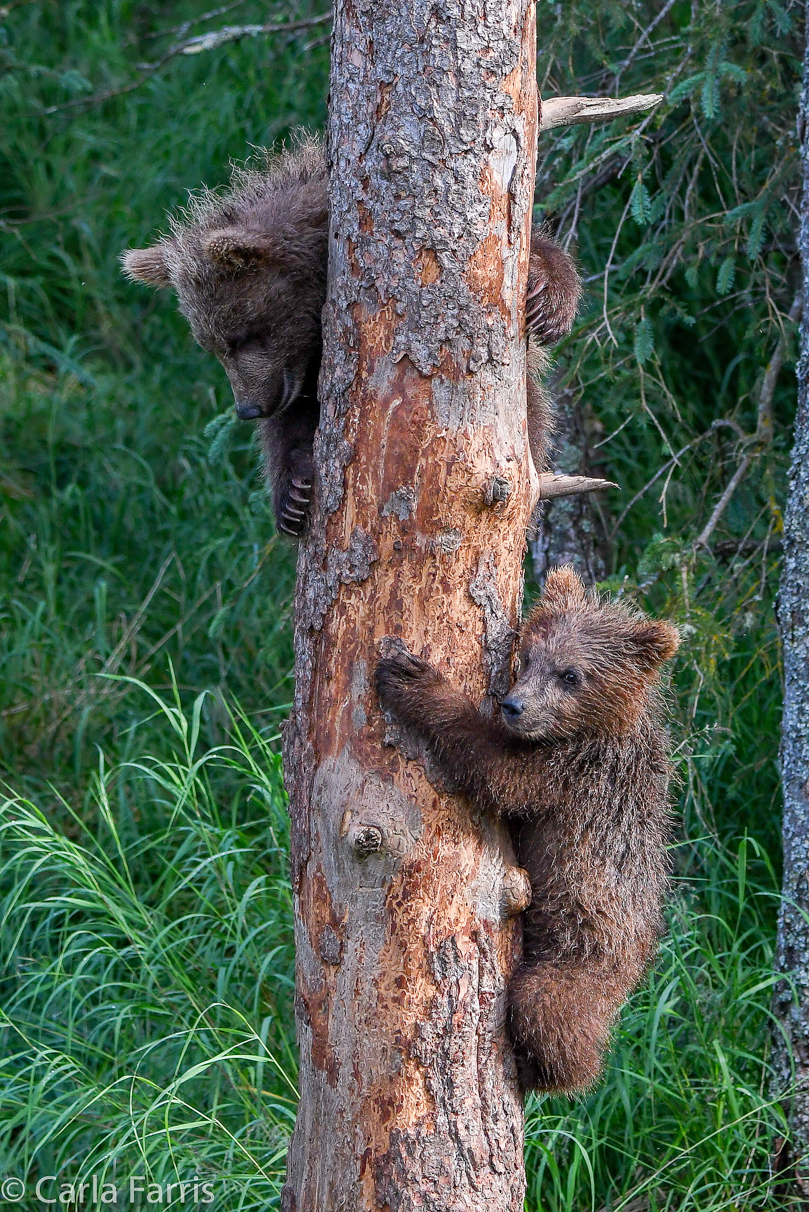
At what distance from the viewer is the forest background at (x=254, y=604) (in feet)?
12.9

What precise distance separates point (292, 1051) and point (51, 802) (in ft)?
7.29

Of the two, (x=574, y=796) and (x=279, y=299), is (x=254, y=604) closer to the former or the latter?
(x=279, y=299)

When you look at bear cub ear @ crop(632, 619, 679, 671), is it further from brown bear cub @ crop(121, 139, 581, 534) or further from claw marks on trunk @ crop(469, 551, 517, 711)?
brown bear cub @ crop(121, 139, 581, 534)

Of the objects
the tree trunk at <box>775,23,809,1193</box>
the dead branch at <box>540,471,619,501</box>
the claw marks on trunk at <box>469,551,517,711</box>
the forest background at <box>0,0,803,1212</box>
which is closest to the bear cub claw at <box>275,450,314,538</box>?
the claw marks on trunk at <box>469,551,517,711</box>

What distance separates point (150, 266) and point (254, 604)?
7.62 feet

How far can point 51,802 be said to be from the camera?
19.0ft

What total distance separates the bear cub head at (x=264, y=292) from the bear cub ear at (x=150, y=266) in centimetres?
16

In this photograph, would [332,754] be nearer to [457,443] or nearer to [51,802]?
[457,443]

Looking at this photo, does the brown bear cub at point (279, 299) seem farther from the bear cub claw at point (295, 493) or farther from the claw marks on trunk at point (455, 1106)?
the claw marks on trunk at point (455, 1106)

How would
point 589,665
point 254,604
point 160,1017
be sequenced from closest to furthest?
point 589,665, point 160,1017, point 254,604

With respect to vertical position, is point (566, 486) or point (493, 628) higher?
point (566, 486)

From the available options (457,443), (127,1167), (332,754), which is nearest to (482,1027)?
(332,754)

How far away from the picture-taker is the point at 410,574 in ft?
8.70

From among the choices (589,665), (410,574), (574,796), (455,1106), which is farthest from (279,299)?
(455,1106)
